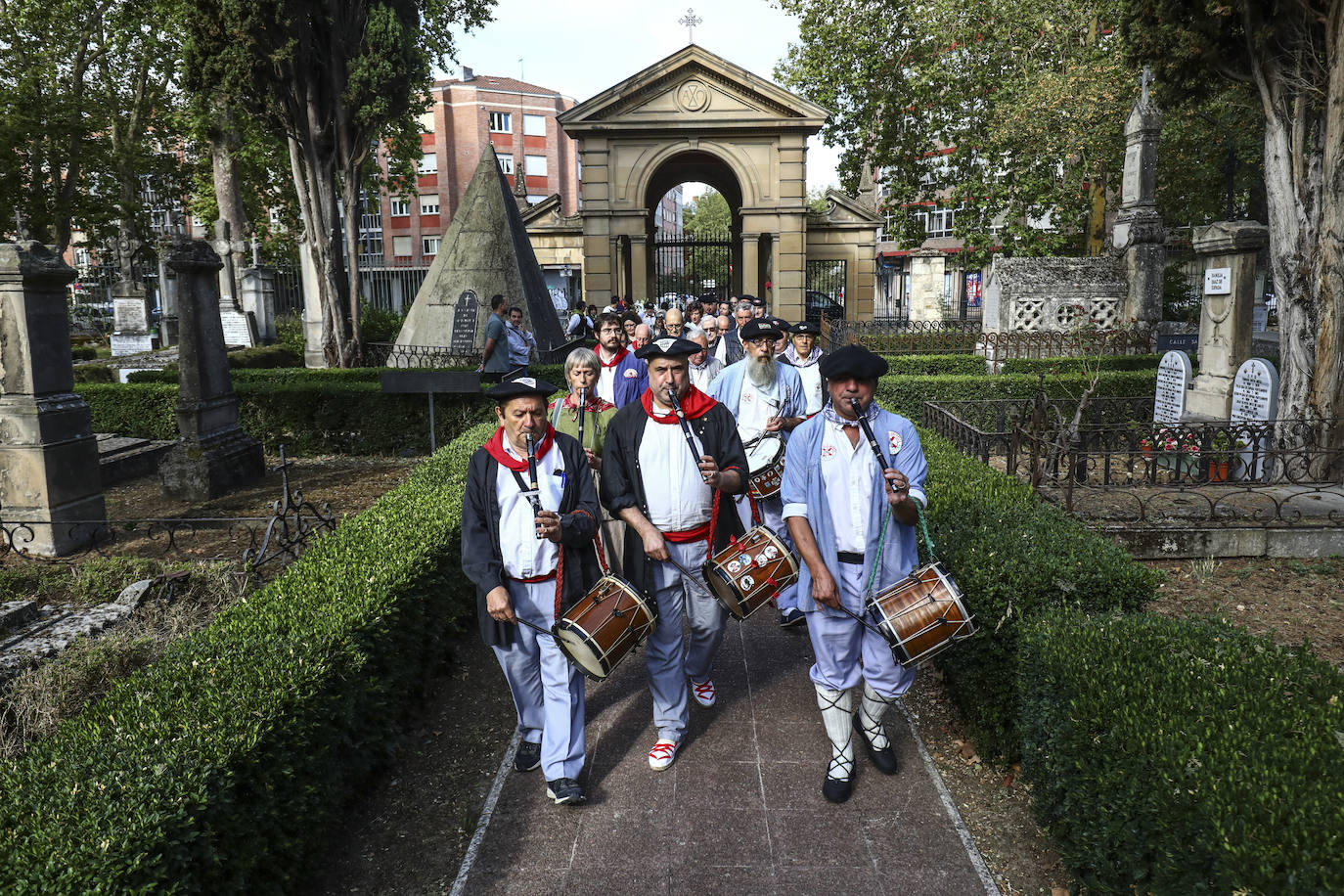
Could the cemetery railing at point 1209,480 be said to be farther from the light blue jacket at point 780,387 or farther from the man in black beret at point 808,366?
the light blue jacket at point 780,387

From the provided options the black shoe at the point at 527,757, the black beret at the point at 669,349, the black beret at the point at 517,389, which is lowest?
the black shoe at the point at 527,757

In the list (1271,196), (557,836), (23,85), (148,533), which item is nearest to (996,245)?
(1271,196)

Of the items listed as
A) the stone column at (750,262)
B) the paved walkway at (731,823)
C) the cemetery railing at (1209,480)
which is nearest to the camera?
the paved walkway at (731,823)

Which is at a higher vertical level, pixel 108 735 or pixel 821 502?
pixel 821 502

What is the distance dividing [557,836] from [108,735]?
1873 mm

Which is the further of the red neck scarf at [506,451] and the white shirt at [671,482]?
the white shirt at [671,482]

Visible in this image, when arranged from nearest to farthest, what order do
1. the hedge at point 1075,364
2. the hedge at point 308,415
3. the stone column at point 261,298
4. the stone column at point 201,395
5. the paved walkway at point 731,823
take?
the paved walkway at point 731,823
the stone column at point 201,395
the hedge at point 308,415
the hedge at point 1075,364
the stone column at point 261,298

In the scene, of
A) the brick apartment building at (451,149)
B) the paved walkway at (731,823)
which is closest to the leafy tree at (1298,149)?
the paved walkway at (731,823)

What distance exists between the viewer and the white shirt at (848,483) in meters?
4.16

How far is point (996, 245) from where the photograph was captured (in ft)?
82.4

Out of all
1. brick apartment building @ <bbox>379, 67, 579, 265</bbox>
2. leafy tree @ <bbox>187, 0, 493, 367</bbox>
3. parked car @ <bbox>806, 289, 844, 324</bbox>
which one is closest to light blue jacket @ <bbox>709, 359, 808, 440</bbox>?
leafy tree @ <bbox>187, 0, 493, 367</bbox>

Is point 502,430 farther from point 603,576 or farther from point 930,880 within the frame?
point 930,880

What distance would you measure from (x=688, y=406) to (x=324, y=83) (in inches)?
534

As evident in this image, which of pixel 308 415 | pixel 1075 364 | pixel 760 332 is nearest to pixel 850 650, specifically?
pixel 760 332
